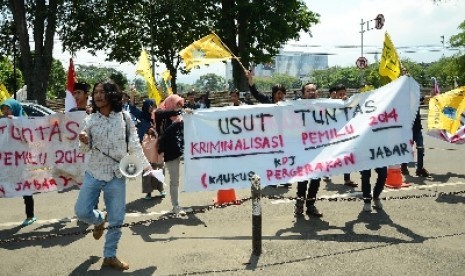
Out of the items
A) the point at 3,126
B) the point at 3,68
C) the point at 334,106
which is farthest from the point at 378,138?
the point at 3,68

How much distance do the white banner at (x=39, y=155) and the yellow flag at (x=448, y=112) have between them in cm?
699

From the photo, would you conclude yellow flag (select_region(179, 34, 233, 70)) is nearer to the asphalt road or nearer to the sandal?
the asphalt road

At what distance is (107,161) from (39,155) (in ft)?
8.13

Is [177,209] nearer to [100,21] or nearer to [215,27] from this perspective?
[100,21]

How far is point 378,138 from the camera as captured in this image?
243 inches

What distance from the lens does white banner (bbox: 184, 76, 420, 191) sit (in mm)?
5844

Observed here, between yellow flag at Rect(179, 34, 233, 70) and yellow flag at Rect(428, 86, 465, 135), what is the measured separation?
4.86 metres

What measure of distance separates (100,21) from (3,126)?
24172mm

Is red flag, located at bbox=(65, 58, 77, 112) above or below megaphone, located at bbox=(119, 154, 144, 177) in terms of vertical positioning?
above

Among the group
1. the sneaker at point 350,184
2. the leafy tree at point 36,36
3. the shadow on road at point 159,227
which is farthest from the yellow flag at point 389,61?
the leafy tree at point 36,36

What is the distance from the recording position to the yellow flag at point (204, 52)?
732 centimetres

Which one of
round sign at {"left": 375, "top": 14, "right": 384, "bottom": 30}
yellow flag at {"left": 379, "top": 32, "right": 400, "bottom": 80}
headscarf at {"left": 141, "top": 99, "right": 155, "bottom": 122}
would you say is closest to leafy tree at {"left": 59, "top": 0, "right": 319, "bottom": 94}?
round sign at {"left": 375, "top": 14, "right": 384, "bottom": 30}

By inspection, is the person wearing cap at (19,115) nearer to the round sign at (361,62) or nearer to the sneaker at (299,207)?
the sneaker at (299,207)

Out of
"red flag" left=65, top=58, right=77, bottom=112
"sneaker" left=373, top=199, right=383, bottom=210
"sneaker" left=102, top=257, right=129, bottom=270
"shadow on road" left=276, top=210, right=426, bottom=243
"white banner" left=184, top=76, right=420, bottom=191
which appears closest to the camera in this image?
"sneaker" left=102, top=257, right=129, bottom=270
